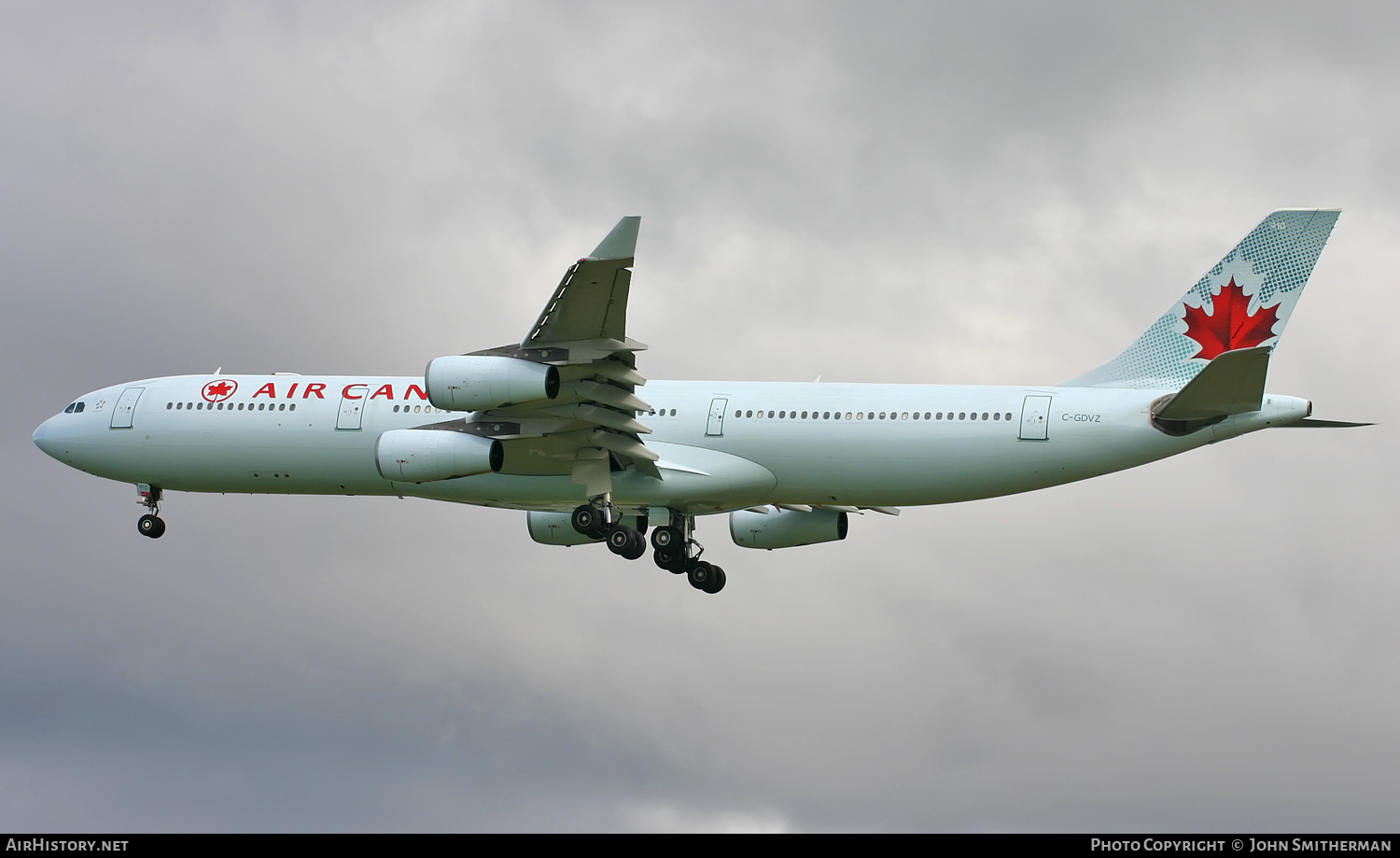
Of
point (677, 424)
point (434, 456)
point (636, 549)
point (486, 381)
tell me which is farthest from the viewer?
point (636, 549)

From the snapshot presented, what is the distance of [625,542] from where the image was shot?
3712 cm

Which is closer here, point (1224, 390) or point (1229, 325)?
point (1224, 390)

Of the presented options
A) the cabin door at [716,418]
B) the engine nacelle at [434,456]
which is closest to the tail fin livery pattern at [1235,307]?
the cabin door at [716,418]

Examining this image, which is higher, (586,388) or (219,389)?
(219,389)

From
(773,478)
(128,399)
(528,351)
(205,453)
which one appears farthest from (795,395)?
(128,399)

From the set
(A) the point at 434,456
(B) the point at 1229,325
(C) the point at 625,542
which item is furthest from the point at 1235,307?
(A) the point at 434,456

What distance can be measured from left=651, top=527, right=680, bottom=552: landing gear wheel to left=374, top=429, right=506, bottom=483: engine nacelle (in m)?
6.10

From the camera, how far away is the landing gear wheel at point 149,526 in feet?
135

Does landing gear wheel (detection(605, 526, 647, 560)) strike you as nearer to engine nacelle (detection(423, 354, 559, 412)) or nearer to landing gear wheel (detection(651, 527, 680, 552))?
landing gear wheel (detection(651, 527, 680, 552))

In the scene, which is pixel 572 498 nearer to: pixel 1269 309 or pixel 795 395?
pixel 795 395

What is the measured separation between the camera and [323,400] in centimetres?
3881

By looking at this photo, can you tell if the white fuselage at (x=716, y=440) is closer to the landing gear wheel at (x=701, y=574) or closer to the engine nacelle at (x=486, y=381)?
the landing gear wheel at (x=701, y=574)

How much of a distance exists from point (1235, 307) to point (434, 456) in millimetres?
18637

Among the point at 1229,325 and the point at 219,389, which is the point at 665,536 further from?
the point at 1229,325
